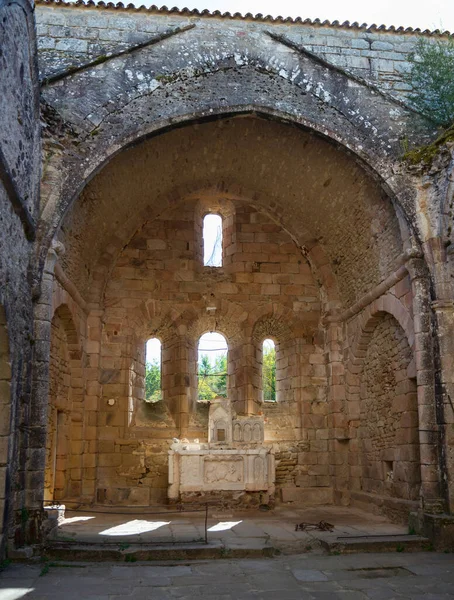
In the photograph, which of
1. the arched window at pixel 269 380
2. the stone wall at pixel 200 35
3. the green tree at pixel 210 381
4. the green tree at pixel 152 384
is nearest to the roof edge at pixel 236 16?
the stone wall at pixel 200 35

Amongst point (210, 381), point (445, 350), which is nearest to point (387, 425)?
point (445, 350)

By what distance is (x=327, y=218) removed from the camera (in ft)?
39.6

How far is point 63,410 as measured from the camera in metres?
11.2

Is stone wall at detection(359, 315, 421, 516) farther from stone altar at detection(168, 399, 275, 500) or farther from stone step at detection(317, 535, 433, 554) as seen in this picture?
stone altar at detection(168, 399, 275, 500)

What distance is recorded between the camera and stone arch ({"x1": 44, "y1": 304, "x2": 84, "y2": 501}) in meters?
10.5

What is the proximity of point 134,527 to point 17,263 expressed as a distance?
14.2 feet

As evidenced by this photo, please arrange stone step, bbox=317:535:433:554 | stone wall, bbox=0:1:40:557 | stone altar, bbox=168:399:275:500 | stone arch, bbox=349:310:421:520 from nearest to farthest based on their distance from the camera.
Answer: stone wall, bbox=0:1:40:557 → stone step, bbox=317:535:433:554 → stone arch, bbox=349:310:421:520 → stone altar, bbox=168:399:275:500

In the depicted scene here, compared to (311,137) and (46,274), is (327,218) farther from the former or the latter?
(46,274)

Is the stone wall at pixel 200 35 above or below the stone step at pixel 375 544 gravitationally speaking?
above

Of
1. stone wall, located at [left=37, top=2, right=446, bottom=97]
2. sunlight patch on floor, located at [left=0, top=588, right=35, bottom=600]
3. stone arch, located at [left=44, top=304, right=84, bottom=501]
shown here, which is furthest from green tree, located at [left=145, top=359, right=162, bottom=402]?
sunlight patch on floor, located at [left=0, top=588, right=35, bottom=600]

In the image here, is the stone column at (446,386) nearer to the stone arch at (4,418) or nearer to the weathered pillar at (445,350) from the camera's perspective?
the weathered pillar at (445,350)

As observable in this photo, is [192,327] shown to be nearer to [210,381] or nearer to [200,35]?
[200,35]

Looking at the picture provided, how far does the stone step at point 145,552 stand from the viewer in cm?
735

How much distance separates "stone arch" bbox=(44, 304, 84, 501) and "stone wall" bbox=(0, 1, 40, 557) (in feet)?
8.51
